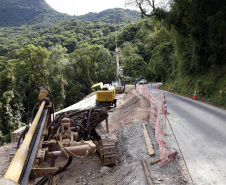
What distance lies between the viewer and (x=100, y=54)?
39469 millimetres

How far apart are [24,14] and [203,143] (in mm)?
213532

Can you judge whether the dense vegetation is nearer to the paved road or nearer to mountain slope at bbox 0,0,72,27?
the paved road

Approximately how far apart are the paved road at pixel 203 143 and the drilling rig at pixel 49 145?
91.6 inches

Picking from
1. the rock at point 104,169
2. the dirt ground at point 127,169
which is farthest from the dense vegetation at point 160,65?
the rock at point 104,169

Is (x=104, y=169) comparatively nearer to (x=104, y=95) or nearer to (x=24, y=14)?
(x=104, y=95)

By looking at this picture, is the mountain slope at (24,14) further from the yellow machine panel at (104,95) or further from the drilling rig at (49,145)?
the drilling rig at (49,145)

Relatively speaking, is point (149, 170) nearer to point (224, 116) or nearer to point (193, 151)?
point (193, 151)

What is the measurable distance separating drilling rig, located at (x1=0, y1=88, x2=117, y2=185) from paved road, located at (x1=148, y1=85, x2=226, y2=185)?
233cm

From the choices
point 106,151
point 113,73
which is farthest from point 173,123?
point 113,73

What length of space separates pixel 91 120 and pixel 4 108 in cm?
1780

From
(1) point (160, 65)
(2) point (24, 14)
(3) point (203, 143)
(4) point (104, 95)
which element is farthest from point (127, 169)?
(2) point (24, 14)

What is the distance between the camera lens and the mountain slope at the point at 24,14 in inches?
6368

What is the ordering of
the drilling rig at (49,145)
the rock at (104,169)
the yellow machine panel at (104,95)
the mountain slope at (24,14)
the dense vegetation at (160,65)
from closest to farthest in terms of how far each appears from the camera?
the drilling rig at (49,145)
the rock at (104,169)
the yellow machine panel at (104,95)
the dense vegetation at (160,65)
the mountain slope at (24,14)

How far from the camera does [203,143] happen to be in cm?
530
